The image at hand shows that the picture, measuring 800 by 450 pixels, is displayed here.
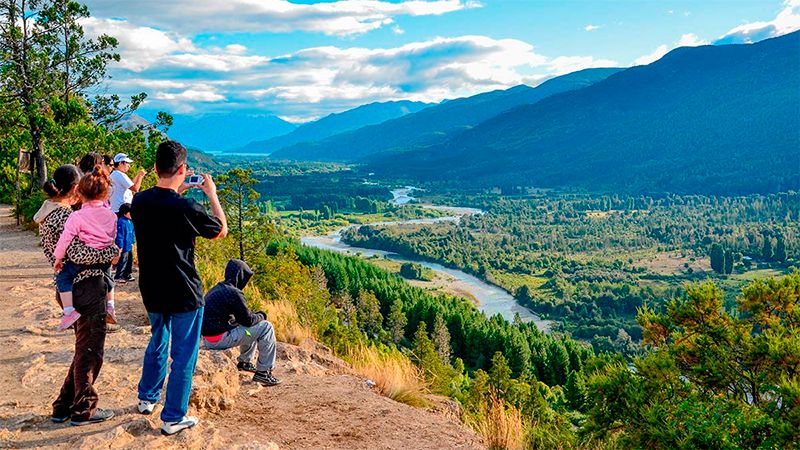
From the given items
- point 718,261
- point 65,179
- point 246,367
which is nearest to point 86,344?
point 65,179

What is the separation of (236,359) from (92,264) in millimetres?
2725

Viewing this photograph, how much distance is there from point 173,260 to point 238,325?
208cm

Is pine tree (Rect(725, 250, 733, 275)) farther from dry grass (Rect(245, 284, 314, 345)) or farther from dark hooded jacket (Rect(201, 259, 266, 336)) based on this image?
dark hooded jacket (Rect(201, 259, 266, 336))

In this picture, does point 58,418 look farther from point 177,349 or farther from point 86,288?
point 177,349

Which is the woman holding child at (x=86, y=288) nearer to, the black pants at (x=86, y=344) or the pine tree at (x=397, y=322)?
the black pants at (x=86, y=344)

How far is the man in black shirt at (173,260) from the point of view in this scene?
4.58 metres

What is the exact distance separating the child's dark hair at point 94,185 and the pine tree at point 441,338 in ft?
142

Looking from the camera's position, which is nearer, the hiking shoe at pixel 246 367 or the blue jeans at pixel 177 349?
the blue jeans at pixel 177 349

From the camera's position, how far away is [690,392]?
247 inches

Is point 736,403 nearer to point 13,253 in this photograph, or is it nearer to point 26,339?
point 26,339

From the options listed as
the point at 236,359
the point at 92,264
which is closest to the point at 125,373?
the point at 236,359

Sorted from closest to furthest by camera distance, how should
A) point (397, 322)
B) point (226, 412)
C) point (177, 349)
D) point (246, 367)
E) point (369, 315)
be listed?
point (177, 349) → point (226, 412) → point (246, 367) → point (397, 322) → point (369, 315)

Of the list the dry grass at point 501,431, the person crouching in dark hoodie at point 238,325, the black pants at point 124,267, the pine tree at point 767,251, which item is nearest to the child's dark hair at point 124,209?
the black pants at point 124,267

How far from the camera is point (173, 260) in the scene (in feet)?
15.2
